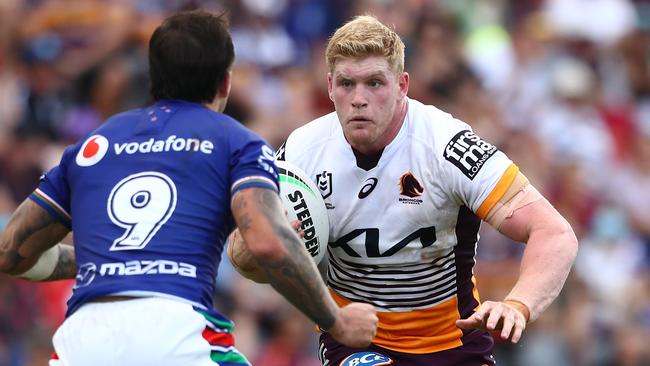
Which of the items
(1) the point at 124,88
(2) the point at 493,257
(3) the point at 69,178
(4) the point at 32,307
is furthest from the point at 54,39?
(3) the point at 69,178

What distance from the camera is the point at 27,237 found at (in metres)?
5.58

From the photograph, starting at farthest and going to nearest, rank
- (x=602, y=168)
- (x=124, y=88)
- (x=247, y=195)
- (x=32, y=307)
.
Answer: (x=602, y=168) → (x=124, y=88) → (x=32, y=307) → (x=247, y=195)

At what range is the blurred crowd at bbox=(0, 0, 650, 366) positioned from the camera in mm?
11070

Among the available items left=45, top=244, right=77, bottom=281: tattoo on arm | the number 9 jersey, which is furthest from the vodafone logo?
left=45, top=244, right=77, bottom=281: tattoo on arm

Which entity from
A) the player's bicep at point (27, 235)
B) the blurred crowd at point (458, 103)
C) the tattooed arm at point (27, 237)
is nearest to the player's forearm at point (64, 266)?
the tattooed arm at point (27, 237)

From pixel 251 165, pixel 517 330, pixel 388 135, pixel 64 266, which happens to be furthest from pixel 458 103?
pixel 251 165

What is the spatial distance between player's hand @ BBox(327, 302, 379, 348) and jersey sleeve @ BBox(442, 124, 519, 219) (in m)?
1.32

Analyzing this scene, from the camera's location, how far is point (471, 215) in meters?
6.80

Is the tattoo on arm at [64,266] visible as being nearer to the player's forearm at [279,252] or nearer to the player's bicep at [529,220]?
the player's forearm at [279,252]

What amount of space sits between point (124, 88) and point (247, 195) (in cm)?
695

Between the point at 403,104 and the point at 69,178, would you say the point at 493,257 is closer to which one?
the point at 403,104

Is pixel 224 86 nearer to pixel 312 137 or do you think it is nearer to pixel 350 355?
pixel 312 137

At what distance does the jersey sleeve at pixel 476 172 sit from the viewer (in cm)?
642

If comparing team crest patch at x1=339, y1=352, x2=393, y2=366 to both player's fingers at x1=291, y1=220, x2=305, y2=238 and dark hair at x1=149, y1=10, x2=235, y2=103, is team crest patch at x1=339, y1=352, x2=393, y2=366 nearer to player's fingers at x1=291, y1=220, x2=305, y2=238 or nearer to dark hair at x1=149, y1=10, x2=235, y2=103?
player's fingers at x1=291, y1=220, x2=305, y2=238
